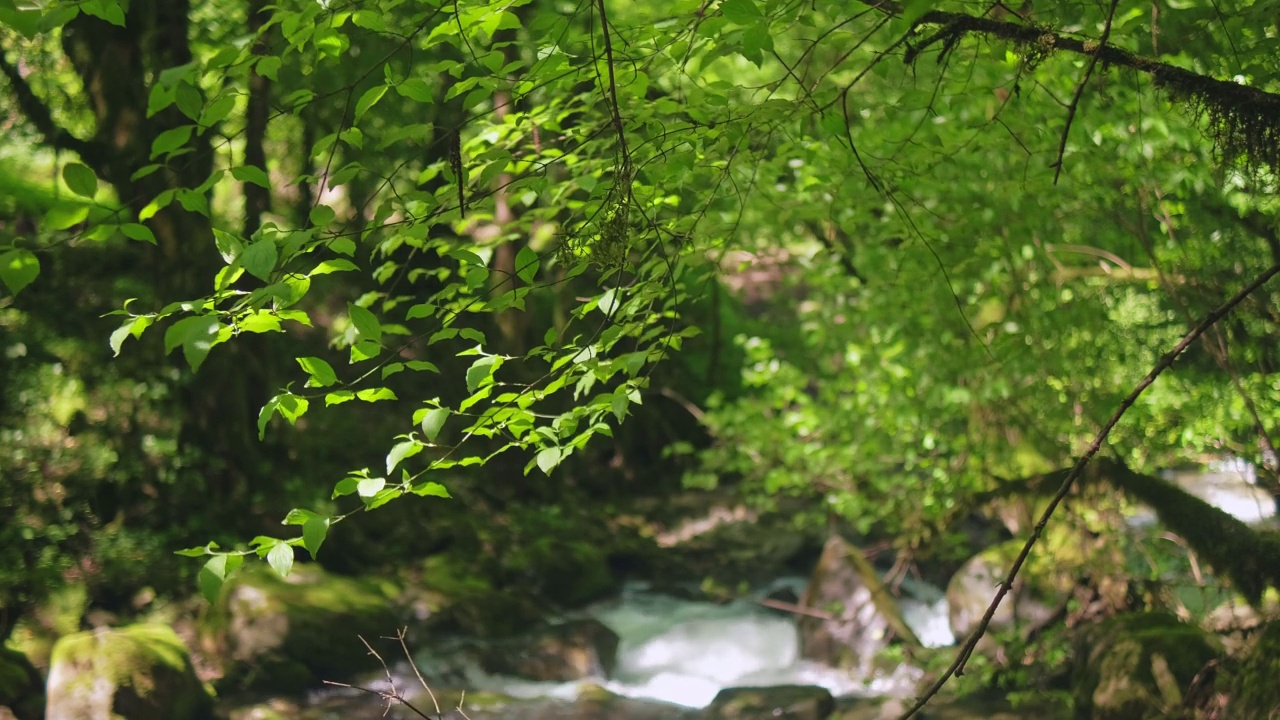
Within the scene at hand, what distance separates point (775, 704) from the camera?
6.98 m

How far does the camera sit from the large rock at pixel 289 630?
7.26 meters

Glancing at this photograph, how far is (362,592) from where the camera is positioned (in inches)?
331

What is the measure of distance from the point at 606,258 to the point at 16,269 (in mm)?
1255

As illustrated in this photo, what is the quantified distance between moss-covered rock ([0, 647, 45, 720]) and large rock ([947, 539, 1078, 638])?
6478mm

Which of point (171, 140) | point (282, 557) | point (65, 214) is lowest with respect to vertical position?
point (282, 557)

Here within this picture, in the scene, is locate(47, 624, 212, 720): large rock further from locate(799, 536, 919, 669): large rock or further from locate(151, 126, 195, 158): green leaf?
locate(151, 126, 195, 158): green leaf

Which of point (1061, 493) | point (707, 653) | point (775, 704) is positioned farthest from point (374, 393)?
point (707, 653)

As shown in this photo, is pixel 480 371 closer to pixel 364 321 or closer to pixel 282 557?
pixel 364 321

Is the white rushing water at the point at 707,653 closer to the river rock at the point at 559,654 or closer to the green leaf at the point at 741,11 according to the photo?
the river rock at the point at 559,654

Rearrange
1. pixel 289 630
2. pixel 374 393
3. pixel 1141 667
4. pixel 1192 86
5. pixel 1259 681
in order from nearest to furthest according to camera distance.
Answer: pixel 374 393 → pixel 1192 86 → pixel 1259 681 → pixel 1141 667 → pixel 289 630

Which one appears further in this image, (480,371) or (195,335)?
(480,371)

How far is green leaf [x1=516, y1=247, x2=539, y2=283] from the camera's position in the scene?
2339mm

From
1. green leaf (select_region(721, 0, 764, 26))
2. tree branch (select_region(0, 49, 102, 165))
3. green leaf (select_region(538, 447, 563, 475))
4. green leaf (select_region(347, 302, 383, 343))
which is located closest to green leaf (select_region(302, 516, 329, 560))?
green leaf (select_region(347, 302, 383, 343))

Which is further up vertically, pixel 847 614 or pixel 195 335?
pixel 195 335
